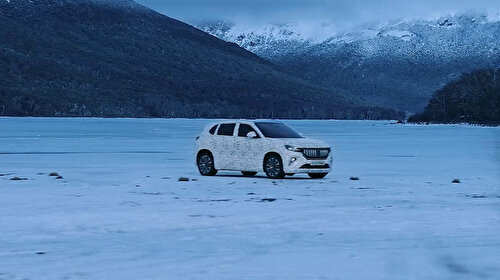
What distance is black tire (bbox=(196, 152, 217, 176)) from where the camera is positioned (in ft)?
91.4

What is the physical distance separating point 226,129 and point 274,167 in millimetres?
2190

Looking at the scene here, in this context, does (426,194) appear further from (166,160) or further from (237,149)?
(166,160)

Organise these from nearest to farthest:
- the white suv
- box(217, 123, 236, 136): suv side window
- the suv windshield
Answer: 1. the white suv
2. the suv windshield
3. box(217, 123, 236, 136): suv side window

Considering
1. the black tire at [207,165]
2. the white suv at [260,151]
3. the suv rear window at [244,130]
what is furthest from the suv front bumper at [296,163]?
→ the black tire at [207,165]

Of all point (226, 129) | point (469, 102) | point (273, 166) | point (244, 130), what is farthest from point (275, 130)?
point (469, 102)

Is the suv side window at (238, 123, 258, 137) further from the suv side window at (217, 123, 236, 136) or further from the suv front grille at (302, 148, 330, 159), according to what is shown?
the suv front grille at (302, 148, 330, 159)

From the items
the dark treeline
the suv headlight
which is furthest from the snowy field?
the dark treeline

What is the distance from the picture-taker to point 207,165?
27.9m

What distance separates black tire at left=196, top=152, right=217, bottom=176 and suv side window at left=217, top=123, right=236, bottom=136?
76 centimetres

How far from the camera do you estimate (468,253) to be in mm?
12609

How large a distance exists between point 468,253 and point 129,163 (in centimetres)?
2391

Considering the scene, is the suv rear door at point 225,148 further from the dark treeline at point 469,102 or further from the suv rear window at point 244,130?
the dark treeline at point 469,102

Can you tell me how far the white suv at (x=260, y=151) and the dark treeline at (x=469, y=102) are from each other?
440 feet

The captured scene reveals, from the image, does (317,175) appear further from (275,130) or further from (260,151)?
(260,151)
